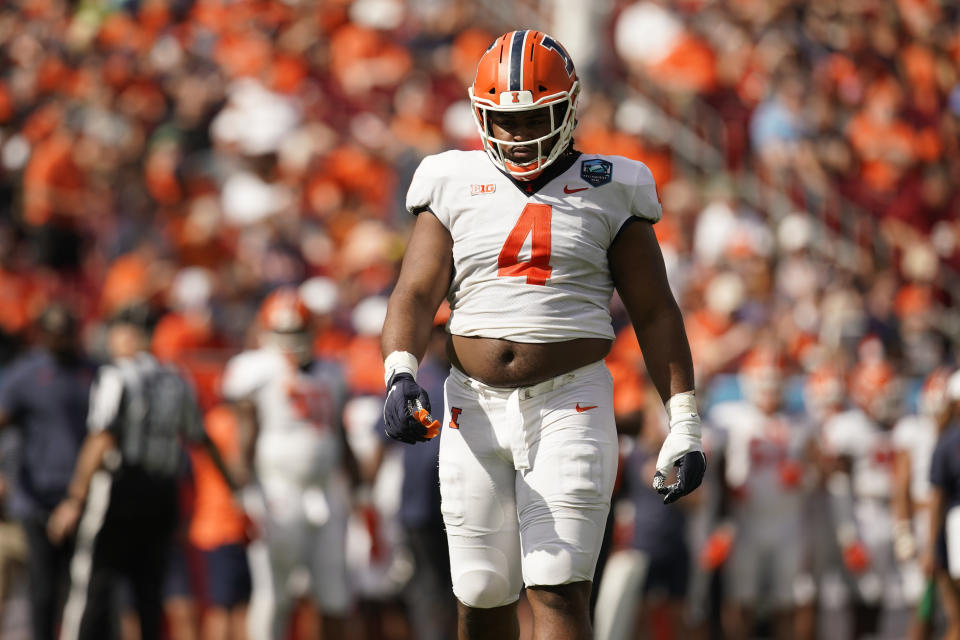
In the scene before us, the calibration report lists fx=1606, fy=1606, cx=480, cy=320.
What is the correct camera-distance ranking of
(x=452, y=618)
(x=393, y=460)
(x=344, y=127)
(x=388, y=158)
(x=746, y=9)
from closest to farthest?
(x=452, y=618)
(x=393, y=460)
(x=388, y=158)
(x=344, y=127)
(x=746, y=9)

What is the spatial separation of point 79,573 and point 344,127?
302 inches

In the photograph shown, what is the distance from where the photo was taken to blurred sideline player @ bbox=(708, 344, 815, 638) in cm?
1096

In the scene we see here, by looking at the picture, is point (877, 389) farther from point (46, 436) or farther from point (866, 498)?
point (46, 436)

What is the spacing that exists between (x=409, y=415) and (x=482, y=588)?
0.65 meters

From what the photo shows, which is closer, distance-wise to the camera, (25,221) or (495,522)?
(495,522)

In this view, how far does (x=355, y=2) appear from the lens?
695 inches

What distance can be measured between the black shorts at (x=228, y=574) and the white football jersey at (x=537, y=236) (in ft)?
16.3

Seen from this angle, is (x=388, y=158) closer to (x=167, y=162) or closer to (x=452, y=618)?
(x=167, y=162)

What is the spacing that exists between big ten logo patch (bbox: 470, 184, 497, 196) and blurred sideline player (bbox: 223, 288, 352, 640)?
473 cm

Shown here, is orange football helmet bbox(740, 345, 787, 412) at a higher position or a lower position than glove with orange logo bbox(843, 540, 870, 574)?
higher

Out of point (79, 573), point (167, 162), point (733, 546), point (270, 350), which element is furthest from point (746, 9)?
point (79, 573)

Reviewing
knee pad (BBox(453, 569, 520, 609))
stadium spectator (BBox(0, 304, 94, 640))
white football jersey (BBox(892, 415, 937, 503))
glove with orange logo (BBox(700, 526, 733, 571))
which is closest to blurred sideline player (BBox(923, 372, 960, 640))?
white football jersey (BBox(892, 415, 937, 503))

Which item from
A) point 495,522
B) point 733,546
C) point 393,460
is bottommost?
point 733,546

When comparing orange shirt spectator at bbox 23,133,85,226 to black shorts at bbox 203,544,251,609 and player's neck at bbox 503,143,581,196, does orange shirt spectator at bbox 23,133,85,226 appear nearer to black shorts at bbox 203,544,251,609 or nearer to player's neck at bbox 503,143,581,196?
black shorts at bbox 203,544,251,609
